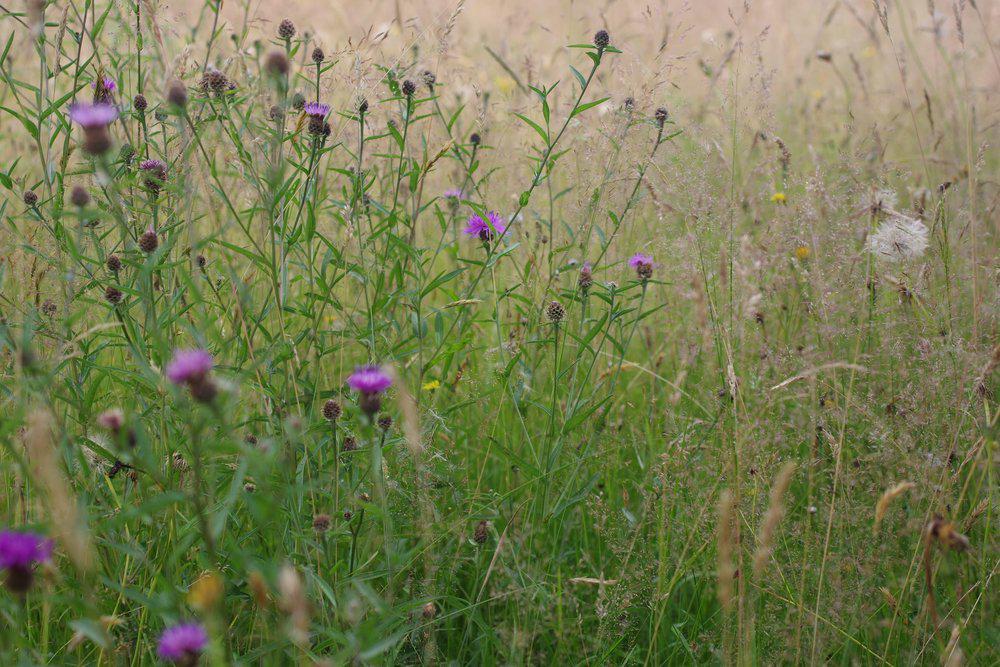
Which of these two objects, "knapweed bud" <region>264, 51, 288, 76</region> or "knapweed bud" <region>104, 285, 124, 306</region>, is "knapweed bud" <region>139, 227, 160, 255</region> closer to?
"knapweed bud" <region>104, 285, 124, 306</region>

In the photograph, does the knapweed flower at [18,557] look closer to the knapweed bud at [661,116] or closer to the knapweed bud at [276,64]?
the knapweed bud at [276,64]

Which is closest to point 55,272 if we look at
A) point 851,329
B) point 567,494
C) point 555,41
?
point 567,494

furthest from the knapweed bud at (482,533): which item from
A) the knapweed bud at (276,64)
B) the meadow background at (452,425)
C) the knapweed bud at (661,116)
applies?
the knapweed bud at (661,116)

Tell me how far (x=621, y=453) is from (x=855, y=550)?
2.16 ft

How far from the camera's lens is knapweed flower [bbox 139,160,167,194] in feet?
4.91

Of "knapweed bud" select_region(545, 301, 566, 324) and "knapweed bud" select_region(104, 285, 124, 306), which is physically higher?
"knapweed bud" select_region(104, 285, 124, 306)

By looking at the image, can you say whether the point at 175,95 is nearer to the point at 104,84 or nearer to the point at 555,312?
the point at 104,84

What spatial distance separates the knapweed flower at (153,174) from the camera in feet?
4.91

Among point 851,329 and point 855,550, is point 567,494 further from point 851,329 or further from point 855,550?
point 851,329

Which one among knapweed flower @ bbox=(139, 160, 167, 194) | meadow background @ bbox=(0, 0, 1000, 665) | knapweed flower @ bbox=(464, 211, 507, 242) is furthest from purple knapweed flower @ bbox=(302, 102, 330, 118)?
knapweed flower @ bbox=(464, 211, 507, 242)

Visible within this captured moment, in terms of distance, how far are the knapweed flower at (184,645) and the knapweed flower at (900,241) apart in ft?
5.99

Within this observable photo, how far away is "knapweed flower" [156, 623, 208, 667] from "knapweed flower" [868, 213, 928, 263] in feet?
5.99

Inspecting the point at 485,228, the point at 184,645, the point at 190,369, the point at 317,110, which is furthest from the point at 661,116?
the point at 184,645

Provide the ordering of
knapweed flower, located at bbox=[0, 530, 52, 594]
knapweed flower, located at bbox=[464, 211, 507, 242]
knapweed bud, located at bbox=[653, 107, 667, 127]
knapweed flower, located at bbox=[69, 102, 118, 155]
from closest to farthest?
knapweed flower, located at bbox=[0, 530, 52, 594]
knapweed flower, located at bbox=[69, 102, 118, 155]
knapweed flower, located at bbox=[464, 211, 507, 242]
knapweed bud, located at bbox=[653, 107, 667, 127]
